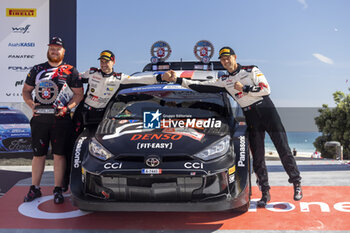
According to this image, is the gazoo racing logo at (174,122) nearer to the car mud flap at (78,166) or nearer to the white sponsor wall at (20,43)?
the car mud flap at (78,166)

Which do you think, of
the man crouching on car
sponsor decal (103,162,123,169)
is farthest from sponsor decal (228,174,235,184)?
the man crouching on car

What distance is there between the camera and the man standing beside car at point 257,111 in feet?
14.5

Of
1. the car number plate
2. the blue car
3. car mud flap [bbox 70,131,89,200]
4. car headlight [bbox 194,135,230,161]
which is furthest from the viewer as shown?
the blue car

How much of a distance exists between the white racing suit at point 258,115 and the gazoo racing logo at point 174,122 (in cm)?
60

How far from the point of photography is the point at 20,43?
873cm

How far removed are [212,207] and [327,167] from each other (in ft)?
16.6

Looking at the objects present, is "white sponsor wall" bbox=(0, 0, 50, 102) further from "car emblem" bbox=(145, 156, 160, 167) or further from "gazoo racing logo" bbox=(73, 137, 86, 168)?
"car emblem" bbox=(145, 156, 160, 167)

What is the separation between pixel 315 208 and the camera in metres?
4.25

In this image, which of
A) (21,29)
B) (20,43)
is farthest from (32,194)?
(21,29)

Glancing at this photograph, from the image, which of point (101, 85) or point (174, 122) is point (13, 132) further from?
point (174, 122)

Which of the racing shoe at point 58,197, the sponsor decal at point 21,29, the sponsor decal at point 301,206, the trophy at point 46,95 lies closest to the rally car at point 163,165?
the sponsor decal at point 301,206

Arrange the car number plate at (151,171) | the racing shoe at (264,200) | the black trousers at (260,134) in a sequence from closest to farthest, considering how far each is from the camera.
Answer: the car number plate at (151,171), the racing shoe at (264,200), the black trousers at (260,134)

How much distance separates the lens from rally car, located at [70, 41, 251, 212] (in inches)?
131

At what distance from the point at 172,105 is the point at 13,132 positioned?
6.11 metres
